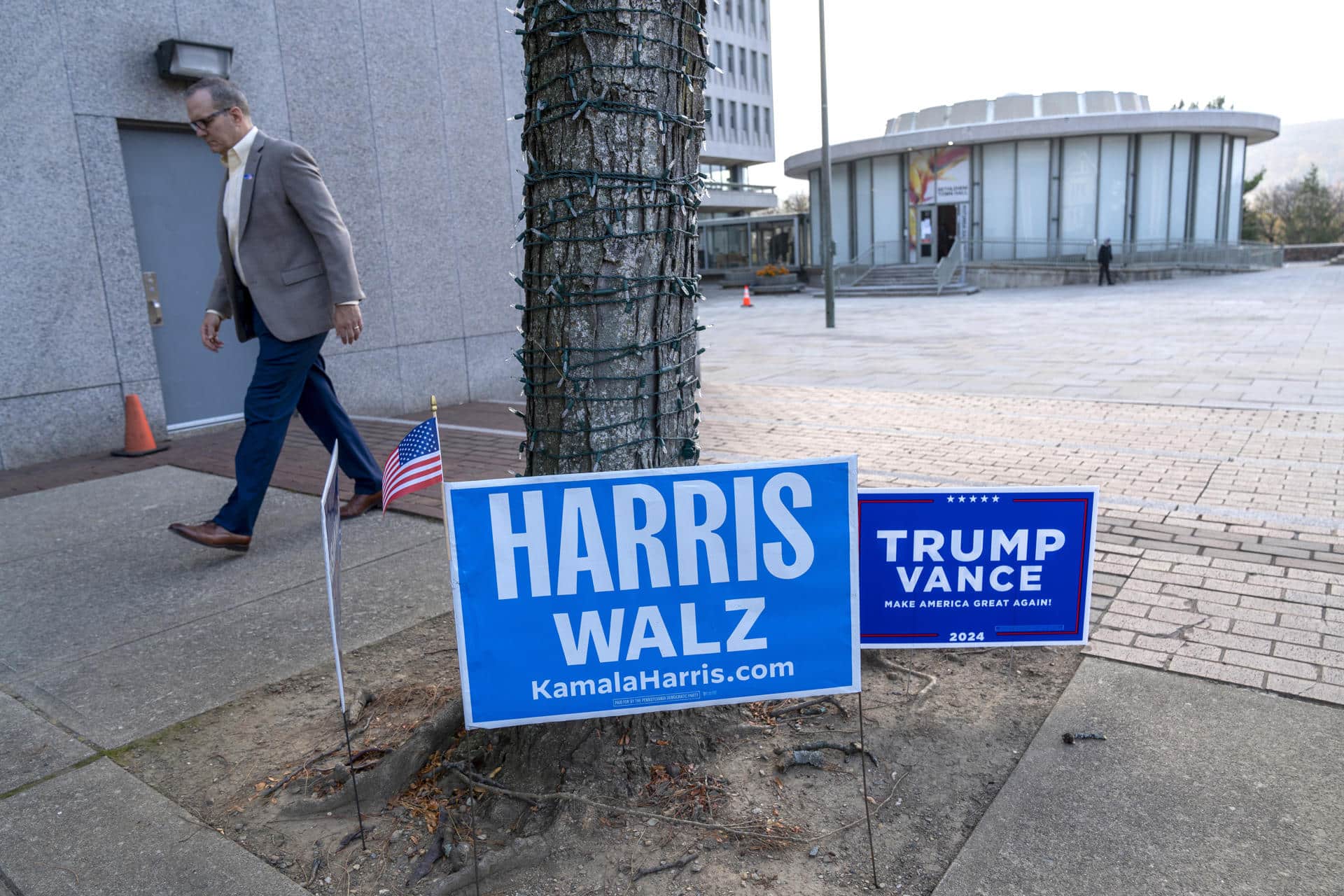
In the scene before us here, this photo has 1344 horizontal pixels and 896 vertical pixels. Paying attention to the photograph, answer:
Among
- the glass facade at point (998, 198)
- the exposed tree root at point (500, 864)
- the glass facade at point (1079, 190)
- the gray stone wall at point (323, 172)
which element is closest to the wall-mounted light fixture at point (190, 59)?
the gray stone wall at point (323, 172)

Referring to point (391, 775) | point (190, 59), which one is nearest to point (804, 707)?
point (391, 775)

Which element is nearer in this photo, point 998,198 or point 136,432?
point 136,432

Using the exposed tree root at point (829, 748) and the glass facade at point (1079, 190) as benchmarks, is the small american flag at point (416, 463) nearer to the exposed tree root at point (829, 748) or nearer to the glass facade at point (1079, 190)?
the exposed tree root at point (829, 748)

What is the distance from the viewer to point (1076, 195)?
35562 millimetres

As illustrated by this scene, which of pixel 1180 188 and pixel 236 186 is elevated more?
pixel 1180 188

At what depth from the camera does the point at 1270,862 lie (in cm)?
221

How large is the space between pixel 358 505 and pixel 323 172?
454 centimetres

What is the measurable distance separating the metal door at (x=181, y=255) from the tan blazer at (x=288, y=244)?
381 cm

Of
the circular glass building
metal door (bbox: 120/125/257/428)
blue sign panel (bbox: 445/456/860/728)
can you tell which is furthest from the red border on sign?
the circular glass building

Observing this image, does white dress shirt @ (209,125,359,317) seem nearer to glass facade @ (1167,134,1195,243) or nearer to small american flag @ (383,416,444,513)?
small american flag @ (383,416,444,513)

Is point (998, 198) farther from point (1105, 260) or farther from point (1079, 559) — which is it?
point (1079, 559)

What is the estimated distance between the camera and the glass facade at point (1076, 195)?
35.4 metres

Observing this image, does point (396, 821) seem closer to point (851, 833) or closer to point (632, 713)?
point (632, 713)

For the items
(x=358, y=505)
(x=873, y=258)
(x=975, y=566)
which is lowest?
(x=358, y=505)
